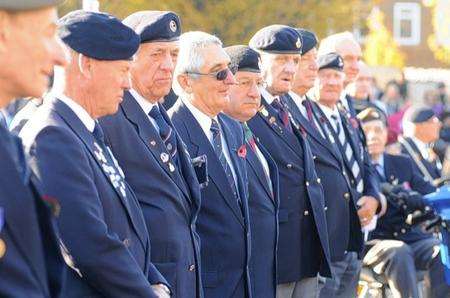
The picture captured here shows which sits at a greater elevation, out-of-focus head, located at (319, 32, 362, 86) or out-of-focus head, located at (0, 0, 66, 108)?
out-of-focus head, located at (0, 0, 66, 108)

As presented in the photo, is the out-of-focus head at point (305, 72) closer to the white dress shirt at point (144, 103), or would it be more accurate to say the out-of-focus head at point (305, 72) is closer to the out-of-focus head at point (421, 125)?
the white dress shirt at point (144, 103)

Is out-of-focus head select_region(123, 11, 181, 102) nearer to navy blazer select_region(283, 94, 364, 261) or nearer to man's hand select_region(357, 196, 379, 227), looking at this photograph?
navy blazer select_region(283, 94, 364, 261)

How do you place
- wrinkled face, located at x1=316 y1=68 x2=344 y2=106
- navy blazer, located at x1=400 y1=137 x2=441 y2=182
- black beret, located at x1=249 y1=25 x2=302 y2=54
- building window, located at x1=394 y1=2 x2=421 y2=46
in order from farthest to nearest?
building window, located at x1=394 y1=2 x2=421 y2=46, navy blazer, located at x1=400 y1=137 x2=441 y2=182, wrinkled face, located at x1=316 y1=68 x2=344 y2=106, black beret, located at x1=249 y1=25 x2=302 y2=54

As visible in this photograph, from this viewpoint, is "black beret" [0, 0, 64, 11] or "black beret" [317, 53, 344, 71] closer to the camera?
"black beret" [0, 0, 64, 11]

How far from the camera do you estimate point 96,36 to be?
4.73 metres

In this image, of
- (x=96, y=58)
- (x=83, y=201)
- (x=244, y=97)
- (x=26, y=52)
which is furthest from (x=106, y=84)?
(x=244, y=97)

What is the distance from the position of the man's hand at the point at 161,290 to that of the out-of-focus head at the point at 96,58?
74 cm

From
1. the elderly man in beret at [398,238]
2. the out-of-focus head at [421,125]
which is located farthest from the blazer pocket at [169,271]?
the out-of-focus head at [421,125]

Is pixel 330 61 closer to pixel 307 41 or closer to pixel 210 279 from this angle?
pixel 307 41

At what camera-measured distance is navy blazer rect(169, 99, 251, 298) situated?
632 centimetres

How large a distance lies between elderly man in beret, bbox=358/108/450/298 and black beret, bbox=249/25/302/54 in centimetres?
225

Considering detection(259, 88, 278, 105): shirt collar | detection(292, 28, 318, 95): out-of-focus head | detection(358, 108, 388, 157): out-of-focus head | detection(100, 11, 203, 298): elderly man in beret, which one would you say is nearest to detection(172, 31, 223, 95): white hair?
detection(100, 11, 203, 298): elderly man in beret

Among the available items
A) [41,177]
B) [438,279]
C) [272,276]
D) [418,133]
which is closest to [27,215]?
[41,177]

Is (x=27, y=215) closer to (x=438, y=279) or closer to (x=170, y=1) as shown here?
(x=438, y=279)
